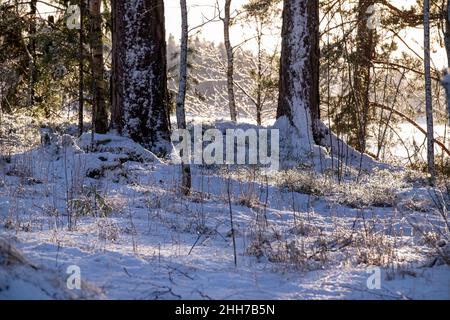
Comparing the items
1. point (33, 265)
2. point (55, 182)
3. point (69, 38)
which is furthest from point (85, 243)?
point (69, 38)

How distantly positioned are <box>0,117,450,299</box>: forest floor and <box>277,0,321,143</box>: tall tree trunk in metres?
2.51

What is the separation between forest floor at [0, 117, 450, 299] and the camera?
3.45m

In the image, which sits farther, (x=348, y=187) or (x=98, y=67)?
(x=98, y=67)

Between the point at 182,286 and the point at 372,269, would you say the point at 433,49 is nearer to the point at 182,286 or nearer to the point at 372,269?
the point at 372,269

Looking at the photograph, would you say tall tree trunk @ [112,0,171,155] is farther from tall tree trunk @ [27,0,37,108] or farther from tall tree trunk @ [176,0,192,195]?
tall tree trunk @ [27,0,37,108]

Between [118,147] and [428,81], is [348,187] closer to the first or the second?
[428,81]

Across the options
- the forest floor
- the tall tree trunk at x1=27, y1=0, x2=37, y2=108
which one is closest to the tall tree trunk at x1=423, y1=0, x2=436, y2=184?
the forest floor

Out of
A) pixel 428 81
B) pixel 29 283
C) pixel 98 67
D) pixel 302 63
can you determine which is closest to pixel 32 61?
pixel 98 67

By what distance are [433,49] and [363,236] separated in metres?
10.7

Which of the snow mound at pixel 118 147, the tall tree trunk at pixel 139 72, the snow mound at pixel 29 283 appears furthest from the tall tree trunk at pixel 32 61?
the snow mound at pixel 29 283

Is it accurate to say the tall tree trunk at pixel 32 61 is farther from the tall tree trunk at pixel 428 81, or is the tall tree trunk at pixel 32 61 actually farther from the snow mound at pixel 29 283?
the snow mound at pixel 29 283

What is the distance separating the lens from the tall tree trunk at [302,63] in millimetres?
10539

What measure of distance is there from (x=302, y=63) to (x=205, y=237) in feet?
20.7

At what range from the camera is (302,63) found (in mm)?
10570
